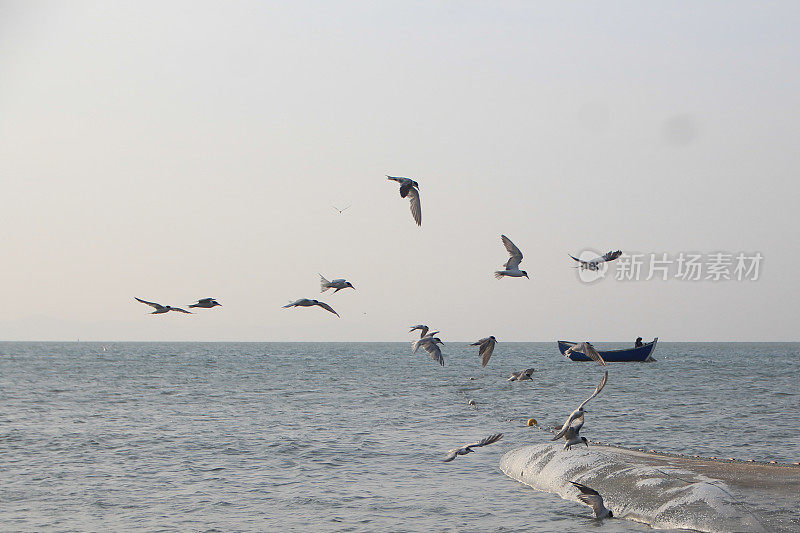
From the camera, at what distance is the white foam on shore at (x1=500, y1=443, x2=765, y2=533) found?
15.7 m

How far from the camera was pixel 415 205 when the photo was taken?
15.3 metres

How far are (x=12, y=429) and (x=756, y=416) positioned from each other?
34.6 meters

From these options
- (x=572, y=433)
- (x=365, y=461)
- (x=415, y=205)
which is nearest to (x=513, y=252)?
(x=415, y=205)

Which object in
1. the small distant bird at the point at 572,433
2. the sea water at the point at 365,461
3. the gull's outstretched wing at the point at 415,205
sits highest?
the gull's outstretched wing at the point at 415,205

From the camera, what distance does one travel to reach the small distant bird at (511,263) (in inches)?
699

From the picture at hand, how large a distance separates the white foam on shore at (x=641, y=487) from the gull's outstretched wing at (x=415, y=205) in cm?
769

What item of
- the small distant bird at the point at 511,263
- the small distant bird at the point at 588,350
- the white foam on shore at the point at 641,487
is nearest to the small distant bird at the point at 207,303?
the small distant bird at the point at 511,263

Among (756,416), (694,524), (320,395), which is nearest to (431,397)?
(320,395)

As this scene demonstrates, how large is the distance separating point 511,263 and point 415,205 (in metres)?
3.53

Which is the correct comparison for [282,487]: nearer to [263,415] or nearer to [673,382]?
[263,415]

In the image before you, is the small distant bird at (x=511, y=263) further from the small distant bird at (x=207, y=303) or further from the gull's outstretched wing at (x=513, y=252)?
the small distant bird at (x=207, y=303)

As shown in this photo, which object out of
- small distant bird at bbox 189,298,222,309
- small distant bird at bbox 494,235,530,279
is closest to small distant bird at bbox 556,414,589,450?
small distant bird at bbox 494,235,530,279

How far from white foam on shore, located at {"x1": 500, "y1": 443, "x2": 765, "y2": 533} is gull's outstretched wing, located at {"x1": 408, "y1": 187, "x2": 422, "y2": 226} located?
769 centimetres

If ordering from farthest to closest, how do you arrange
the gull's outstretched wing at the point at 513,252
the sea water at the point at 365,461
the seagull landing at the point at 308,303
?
the sea water at the point at 365,461 < the gull's outstretched wing at the point at 513,252 < the seagull landing at the point at 308,303
